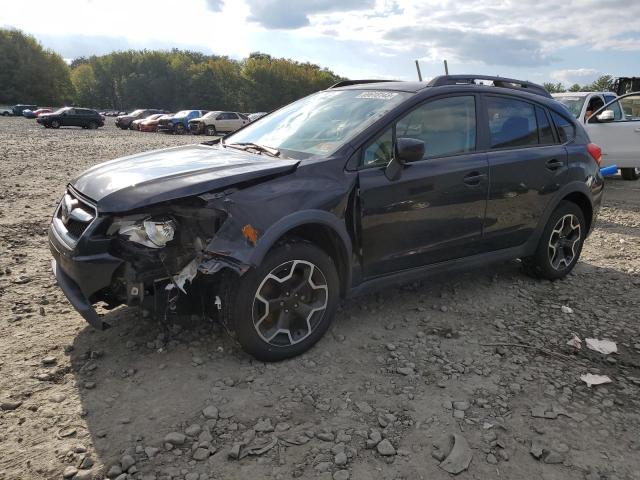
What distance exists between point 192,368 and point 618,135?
32.2ft

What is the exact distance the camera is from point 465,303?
14.8 feet

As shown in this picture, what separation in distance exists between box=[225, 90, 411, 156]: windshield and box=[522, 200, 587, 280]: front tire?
1999 mm

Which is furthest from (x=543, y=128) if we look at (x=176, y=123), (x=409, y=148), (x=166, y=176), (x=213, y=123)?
(x=176, y=123)

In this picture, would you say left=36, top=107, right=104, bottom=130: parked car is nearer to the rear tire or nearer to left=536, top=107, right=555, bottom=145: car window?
the rear tire

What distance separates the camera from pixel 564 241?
16.7ft

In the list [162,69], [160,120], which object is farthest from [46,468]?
[162,69]

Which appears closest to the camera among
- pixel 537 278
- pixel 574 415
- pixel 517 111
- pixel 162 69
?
pixel 574 415

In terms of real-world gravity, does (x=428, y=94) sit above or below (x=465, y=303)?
above

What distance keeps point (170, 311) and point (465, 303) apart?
8.14ft

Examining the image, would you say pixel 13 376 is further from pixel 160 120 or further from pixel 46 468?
pixel 160 120

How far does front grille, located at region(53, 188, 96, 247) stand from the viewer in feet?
10.6

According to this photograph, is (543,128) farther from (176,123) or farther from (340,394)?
(176,123)

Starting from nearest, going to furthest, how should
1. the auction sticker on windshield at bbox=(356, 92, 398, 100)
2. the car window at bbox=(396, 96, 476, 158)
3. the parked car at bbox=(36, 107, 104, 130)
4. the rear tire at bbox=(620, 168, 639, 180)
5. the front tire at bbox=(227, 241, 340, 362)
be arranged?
the front tire at bbox=(227, 241, 340, 362) → the car window at bbox=(396, 96, 476, 158) → the auction sticker on windshield at bbox=(356, 92, 398, 100) → the rear tire at bbox=(620, 168, 639, 180) → the parked car at bbox=(36, 107, 104, 130)

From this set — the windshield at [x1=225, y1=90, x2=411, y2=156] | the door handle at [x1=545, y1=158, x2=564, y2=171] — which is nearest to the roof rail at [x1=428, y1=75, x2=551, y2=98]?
the windshield at [x1=225, y1=90, x2=411, y2=156]
